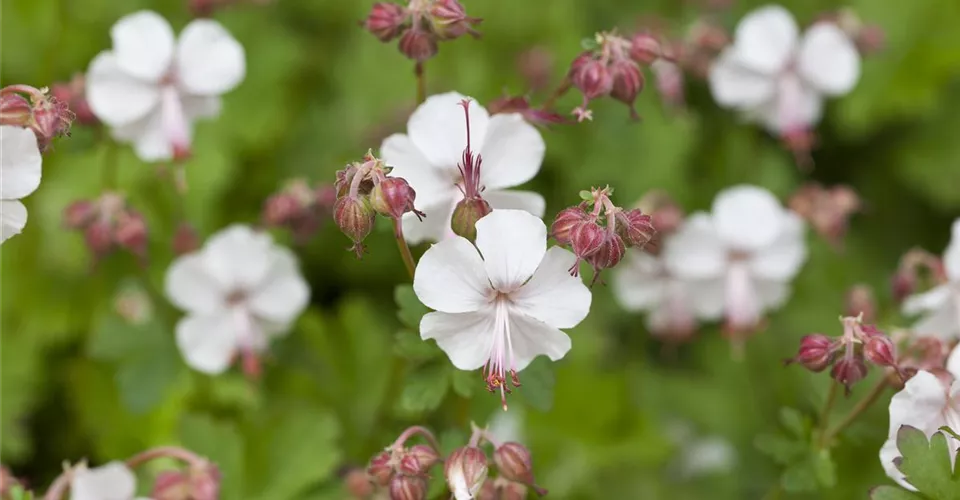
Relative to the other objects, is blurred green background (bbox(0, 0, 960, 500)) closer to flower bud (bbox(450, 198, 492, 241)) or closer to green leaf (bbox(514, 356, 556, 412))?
green leaf (bbox(514, 356, 556, 412))

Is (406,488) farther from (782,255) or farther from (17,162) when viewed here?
(782,255)

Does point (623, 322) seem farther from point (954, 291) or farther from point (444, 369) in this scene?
point (444, 369)

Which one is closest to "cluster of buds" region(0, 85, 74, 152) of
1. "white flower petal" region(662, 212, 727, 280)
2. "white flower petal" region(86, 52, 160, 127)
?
"white flower petal" region(86, 52, 160, 127)

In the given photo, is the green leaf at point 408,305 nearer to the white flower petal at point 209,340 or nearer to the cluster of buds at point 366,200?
the cluster of buds at point 366,200

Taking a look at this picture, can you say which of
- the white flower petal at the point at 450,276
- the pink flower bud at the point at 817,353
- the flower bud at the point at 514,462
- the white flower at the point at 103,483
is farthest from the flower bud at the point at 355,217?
the pink flower bud at the point at 817,353

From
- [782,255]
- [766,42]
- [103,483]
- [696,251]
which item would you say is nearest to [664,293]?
[696,251]

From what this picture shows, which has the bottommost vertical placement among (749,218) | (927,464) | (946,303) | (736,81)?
(927,464)
